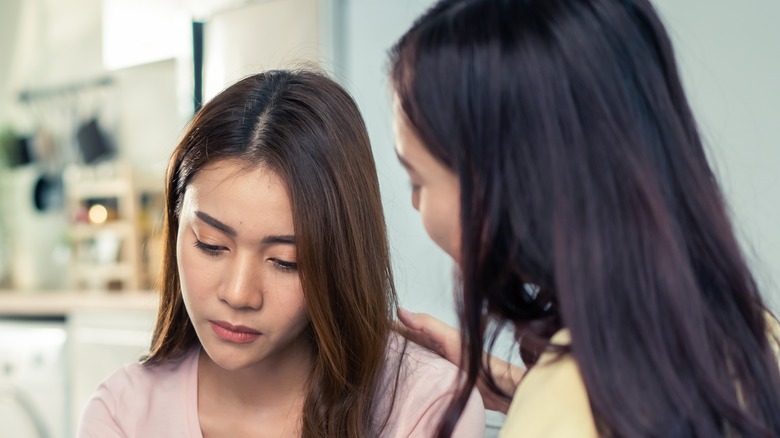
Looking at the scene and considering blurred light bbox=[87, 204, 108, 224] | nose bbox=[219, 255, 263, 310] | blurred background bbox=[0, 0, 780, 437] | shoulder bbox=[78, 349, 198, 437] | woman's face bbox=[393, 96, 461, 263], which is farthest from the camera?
blurred light bbox=[87, 204, 108, 224]

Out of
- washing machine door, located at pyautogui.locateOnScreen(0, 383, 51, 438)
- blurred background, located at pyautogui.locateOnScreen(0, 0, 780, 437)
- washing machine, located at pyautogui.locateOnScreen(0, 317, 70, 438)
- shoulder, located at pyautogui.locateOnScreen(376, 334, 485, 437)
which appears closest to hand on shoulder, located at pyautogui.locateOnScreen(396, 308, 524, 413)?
shoulder, located at pyautogui.locateOnScreen(376, 334, 485, 437)

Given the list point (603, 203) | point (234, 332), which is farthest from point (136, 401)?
point (603, 203)

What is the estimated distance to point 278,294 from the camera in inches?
47.6

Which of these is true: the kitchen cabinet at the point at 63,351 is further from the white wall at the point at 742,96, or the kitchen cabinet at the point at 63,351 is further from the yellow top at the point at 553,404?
the yellow top at the point at 553,404

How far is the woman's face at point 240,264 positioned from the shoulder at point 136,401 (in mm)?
217

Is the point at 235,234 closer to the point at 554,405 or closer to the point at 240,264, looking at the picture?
the point at 240,264

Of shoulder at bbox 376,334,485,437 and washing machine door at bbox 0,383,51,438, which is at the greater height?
shoulder at bbox 376,334,485,437

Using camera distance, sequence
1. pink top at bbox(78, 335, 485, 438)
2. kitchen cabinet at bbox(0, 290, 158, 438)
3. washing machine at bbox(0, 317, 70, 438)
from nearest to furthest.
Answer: pink top at bbox(78, 335, 485, 438) < kitchen cabinet at bbox(0, 290, 158, 438) < washing machine at bbox(0, 317, 70, 438)

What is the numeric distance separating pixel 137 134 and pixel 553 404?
2921 millimetres

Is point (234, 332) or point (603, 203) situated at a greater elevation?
point (603, 203)

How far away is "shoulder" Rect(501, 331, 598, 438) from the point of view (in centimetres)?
66

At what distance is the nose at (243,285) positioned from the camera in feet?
3.85

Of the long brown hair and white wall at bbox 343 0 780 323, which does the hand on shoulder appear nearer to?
the long brown hair

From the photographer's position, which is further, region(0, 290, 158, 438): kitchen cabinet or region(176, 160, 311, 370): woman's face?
region(0, 290, 158, 438): kitchen cabinet
